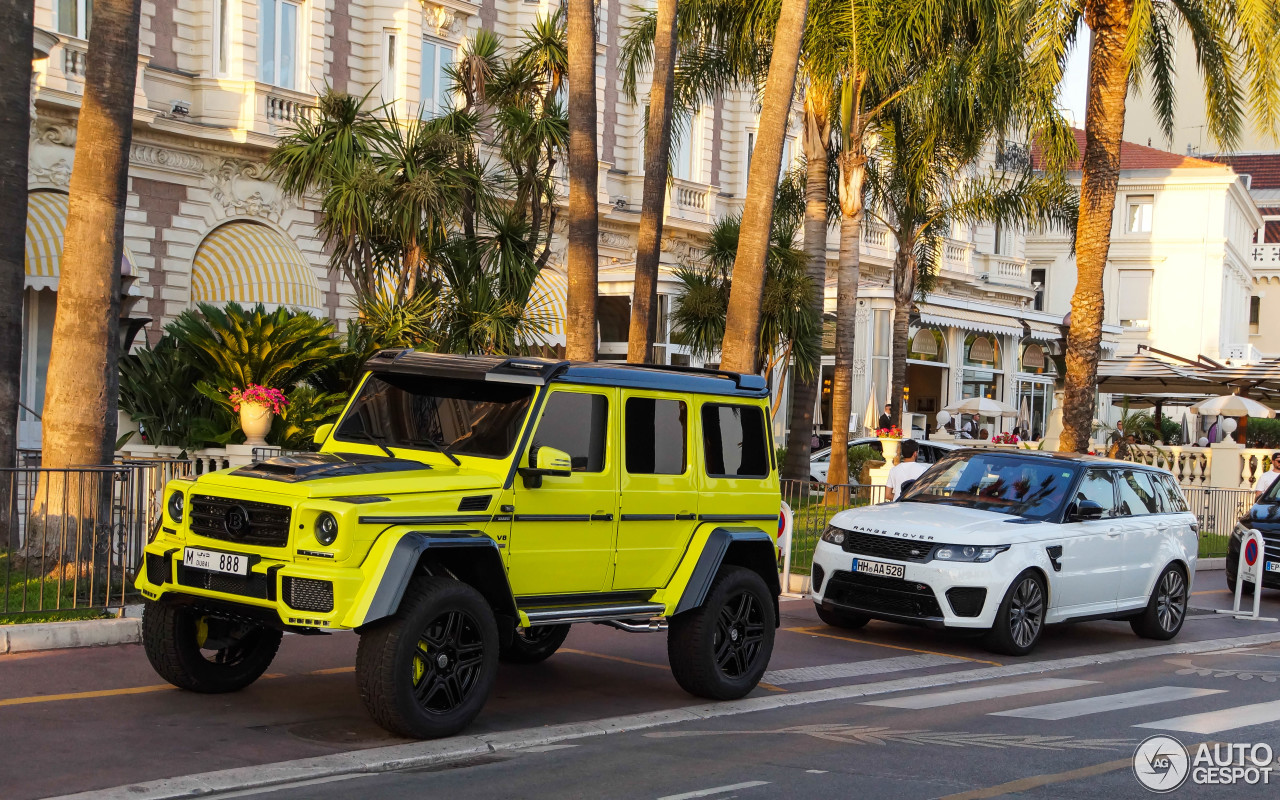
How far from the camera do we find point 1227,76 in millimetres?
21578

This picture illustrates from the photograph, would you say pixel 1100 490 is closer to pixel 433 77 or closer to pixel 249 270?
pixel 249 270

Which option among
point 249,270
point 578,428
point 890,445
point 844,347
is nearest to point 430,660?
point 578,428

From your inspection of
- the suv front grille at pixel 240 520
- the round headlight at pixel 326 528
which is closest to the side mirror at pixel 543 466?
the round headlight at pixel 326 528

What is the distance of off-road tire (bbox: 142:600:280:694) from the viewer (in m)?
8.30

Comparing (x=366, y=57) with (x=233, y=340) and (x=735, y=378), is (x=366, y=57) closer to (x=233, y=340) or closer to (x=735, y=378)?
(x=233, y=340)

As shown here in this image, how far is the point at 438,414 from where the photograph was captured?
8.66 meters

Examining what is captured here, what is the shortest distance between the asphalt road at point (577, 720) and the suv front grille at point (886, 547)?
908 mm

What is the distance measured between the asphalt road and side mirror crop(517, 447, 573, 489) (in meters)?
1.47

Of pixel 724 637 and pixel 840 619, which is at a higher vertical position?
pixel 724 637

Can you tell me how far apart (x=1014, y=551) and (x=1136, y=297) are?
60214mm

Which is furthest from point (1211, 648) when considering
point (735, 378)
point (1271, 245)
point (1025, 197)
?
point (1271, 245)

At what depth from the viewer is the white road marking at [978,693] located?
976 centimetres

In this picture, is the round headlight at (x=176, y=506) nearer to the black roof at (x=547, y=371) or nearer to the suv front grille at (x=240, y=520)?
the suv front grille at (x=240, y=520)

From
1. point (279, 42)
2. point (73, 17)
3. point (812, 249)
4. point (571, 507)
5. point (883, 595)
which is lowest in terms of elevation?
point (883, 595)
